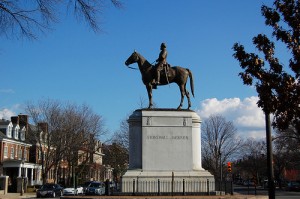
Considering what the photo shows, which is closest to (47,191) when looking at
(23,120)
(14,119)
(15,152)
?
(15,152)

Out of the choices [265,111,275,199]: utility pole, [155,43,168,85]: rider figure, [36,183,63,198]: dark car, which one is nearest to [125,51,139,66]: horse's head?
[155,43,168,85]: rider figure

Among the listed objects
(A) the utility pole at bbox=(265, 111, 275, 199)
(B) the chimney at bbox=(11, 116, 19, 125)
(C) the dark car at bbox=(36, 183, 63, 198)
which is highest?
(B) the chimney at bbox=(11, 116, 19, 125)

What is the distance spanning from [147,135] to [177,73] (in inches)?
174

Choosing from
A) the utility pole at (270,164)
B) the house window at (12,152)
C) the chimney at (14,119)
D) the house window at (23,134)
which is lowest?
the utility pole at (270,164)

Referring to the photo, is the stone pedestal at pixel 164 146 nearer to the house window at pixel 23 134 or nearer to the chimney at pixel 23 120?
the house window at pixel 23 134

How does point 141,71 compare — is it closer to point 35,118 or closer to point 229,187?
point 229,187

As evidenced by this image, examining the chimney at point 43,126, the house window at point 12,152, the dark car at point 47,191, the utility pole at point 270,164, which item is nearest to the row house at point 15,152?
the house window at point 12,152

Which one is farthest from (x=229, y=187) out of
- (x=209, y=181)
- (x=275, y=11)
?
(x=275, y=11)

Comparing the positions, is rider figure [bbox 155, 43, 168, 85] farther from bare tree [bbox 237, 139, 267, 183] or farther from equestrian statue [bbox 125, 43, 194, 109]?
bare tree [bbox 237, 139, 267, 183]

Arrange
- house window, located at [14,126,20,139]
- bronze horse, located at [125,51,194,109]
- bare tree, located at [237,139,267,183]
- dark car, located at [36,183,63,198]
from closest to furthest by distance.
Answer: bronze horse, located at [125,51,194,109], dark car, located at [36,183,63,198], house window, located at [14,126,20,139], bare tree, located at [237,139,267,183]

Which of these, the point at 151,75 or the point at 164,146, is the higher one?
the point at 151,75

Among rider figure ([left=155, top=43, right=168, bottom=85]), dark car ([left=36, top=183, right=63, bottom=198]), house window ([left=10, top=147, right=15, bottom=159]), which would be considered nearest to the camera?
rider figure ([left=155, top=43, right=168, bottom=85])

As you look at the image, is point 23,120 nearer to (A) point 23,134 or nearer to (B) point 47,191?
(A) point 23,134

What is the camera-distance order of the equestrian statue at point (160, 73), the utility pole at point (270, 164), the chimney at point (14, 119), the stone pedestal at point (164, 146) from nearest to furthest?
the utility pole at point (270, 164) < the stone pedestal at point (164, 146) < the equestrian statue at point (160, 73) < the chimney at point (14, 119)
